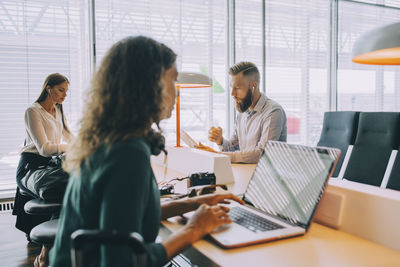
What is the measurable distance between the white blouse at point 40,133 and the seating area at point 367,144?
Answer: 2.11m

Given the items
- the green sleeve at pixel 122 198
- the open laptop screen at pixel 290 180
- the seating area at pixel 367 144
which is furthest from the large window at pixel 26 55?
the green sleeve at pixel 122 198

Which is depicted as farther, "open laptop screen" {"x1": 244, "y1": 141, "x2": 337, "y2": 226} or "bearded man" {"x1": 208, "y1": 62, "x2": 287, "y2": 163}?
"bearded man" {"x1": 208, "y1": 62, "x2": 287, "y2": 163}

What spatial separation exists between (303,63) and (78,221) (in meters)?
4.35

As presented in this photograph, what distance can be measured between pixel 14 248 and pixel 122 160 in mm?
2430

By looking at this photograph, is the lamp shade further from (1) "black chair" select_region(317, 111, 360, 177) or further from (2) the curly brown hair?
(1) "black chair" select_region(317, 111, 360, 177)

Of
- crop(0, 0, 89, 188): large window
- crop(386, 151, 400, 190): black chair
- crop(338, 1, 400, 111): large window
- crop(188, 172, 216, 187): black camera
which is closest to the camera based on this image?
crop(188, 172, 216, 187): black camera

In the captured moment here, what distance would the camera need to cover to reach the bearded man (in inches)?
105

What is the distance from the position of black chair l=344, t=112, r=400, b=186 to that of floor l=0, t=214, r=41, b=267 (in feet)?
7.93

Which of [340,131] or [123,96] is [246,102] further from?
[123,96]

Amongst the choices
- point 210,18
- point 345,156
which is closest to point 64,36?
point 210,18

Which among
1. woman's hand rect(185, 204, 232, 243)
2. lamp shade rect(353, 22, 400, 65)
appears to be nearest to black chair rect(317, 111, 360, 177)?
lamp shade rect(353, 22, 400, 65)

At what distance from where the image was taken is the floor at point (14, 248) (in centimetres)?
245

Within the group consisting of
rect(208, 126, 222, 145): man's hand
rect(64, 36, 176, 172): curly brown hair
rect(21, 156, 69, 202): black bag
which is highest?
rect(64, 36, 176, 172): curly brown hair

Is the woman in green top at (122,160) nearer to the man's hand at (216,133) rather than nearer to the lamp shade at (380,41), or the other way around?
the lamp shade at (380,41)
